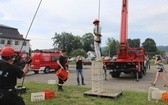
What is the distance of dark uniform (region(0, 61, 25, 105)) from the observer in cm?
602

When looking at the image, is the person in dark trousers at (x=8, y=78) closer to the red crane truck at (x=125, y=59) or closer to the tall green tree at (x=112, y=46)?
the red crane truck at (x=125, y=59)

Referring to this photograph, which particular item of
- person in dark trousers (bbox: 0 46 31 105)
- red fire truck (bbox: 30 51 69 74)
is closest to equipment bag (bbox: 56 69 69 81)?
person in dark trousers (bbox: 0 46 31 105)

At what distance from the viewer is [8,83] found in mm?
6109

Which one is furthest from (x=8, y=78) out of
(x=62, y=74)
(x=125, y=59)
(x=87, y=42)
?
(x=87, y=42)

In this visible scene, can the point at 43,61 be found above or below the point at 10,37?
below

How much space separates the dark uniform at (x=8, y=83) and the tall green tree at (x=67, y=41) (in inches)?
4903

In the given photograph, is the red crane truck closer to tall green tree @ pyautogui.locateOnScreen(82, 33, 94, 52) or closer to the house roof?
the house roof

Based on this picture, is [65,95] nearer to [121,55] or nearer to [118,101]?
[118,101]

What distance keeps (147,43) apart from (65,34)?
36.6 m

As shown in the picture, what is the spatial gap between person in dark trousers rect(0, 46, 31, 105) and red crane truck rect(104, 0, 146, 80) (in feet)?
52.2

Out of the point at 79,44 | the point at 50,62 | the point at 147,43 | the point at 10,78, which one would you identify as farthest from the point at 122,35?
the point at 147,43

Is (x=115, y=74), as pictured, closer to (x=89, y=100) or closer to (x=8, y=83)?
(x=89, y=100)

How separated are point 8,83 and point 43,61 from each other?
24400 millimetres

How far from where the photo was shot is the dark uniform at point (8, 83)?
602 centimetres
